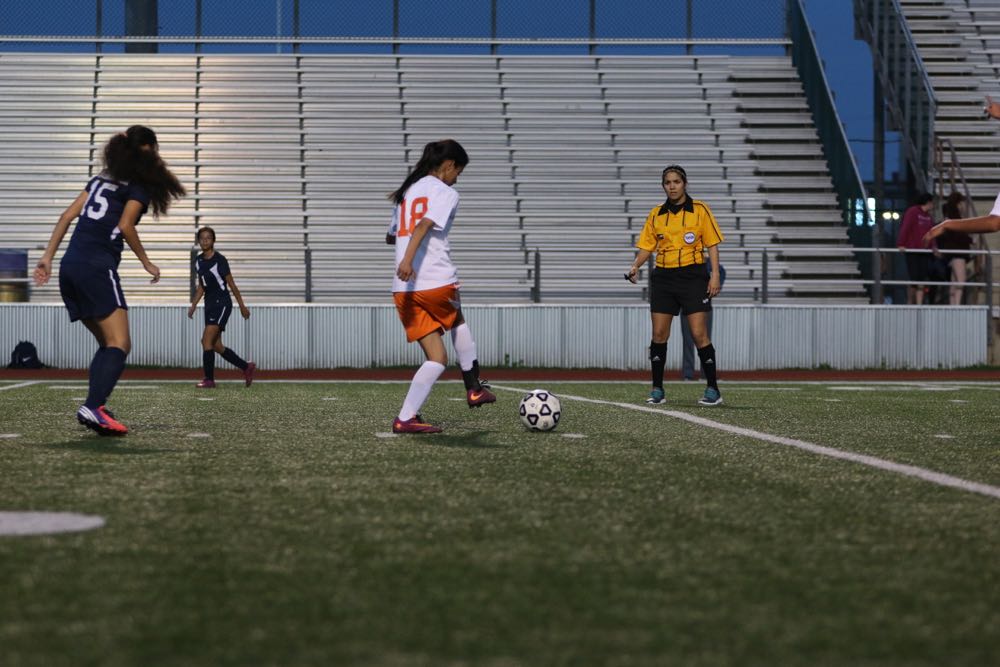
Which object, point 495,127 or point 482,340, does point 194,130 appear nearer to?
point 495,127

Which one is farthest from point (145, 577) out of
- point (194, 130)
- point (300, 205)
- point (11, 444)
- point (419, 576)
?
point (194, 130)

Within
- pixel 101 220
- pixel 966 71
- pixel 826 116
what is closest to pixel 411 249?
pixel 101 220

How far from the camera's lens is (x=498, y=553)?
3.60 m

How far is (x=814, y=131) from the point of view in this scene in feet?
82.2

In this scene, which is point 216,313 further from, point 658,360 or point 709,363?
point 709,363

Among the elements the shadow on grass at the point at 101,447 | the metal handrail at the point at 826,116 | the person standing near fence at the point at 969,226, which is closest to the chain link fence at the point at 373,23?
the metal handrail at the point at 826,116

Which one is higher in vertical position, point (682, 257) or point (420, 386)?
point (682, 257)

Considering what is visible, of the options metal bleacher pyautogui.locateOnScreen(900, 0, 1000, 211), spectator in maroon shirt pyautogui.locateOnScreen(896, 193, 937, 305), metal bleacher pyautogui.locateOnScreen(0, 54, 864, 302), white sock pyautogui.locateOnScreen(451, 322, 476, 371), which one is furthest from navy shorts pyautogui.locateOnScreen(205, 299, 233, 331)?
metal bleacher pyautogui.locateOnScreen(900, 0, 1000, 211)

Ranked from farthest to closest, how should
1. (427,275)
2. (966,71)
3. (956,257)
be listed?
1. (966,71)
2. (956,257)
3. (427,275)

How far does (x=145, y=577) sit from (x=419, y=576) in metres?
0.62

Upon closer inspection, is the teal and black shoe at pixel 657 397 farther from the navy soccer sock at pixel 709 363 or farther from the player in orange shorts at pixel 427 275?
the player in orange shorts at pixel 427 275

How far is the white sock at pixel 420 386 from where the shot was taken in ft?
24.0

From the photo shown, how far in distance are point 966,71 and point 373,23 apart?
430 inches

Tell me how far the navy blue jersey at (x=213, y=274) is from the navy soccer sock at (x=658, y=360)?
509cm
